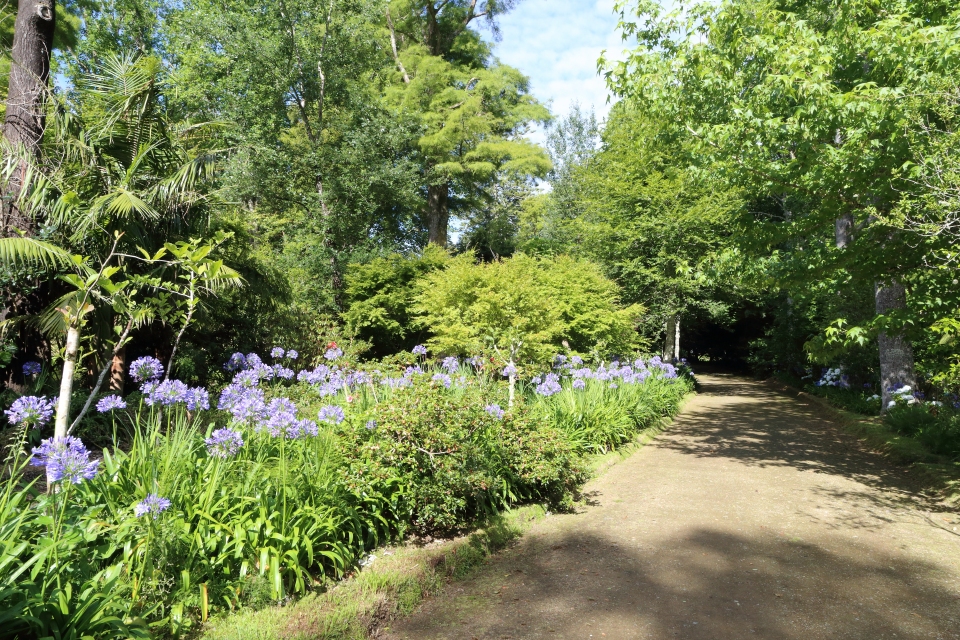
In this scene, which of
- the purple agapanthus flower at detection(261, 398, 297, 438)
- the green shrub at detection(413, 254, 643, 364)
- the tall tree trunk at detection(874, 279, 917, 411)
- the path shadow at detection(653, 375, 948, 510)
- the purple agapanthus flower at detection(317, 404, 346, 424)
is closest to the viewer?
the purple agapanthus flower at detection(261, 398, 297, 438)

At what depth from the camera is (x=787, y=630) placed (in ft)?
10.6

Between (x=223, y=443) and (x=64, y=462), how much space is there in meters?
0.87

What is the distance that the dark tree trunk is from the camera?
6.95 meters

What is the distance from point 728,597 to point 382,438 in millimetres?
2518

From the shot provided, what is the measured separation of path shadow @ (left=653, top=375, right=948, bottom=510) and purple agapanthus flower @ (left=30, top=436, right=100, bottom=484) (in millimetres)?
6816

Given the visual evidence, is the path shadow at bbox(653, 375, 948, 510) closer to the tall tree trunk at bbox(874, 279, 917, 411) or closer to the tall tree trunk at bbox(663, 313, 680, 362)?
the tall tree trunk at bbox(874, 279, 917, 411)

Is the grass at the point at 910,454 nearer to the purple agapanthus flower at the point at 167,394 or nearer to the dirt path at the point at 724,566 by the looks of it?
the dirt path at the point at 724,566

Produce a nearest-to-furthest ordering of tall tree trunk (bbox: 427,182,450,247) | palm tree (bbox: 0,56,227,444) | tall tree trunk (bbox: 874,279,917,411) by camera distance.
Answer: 1. palm tree (bbox: 0,56,227,444)
2. tall tree trunk (bbox: 874,279,917,411)
3. tall tree trunk (bbox: 427,182,450,247)

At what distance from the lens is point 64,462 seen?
2.54 m

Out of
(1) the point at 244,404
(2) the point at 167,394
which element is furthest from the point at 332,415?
(2) the point at 167,394

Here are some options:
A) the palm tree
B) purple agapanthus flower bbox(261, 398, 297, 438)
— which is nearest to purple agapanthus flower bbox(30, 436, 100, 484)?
purple agapanthus flower bbox(261, 398, 297, 438)

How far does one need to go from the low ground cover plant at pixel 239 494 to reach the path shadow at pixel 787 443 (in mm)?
3876

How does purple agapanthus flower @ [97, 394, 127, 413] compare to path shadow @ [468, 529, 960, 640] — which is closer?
purple agapanthus flower @ [97, 394, 127, 413]

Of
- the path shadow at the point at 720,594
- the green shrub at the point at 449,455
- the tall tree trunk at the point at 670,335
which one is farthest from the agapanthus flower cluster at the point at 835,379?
the green shrub at the point at 449,455
